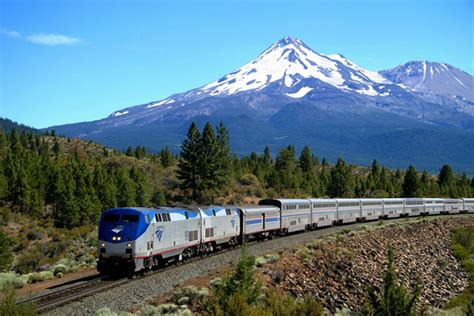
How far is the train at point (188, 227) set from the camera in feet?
87.0

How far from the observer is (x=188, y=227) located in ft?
108

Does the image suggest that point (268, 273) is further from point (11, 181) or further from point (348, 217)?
point (11, 181)


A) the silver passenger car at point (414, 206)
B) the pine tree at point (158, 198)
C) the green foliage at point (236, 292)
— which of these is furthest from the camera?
the pine tree at point (158, 198)

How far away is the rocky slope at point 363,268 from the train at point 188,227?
595 centimetres

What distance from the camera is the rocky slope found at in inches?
1071

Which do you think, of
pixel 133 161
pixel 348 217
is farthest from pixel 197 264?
pixel 133 161

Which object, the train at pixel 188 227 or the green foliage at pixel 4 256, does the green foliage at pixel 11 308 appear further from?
the green foliage at pixel 4 256

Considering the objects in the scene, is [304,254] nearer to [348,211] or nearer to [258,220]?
[258,220]

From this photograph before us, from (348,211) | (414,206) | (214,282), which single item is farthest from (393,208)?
(214,282)

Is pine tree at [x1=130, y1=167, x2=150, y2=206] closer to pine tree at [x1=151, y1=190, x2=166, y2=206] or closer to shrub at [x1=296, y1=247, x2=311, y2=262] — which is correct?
pine tree at [x1=151, y1=190, x2=166, y2=206]

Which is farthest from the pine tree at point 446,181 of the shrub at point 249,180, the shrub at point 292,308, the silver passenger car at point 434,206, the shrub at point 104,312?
the shrub at point 104,312

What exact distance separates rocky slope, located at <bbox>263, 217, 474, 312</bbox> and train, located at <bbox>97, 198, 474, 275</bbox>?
5945mm

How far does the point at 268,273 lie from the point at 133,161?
11485 cm

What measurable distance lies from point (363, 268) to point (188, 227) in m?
12.2
